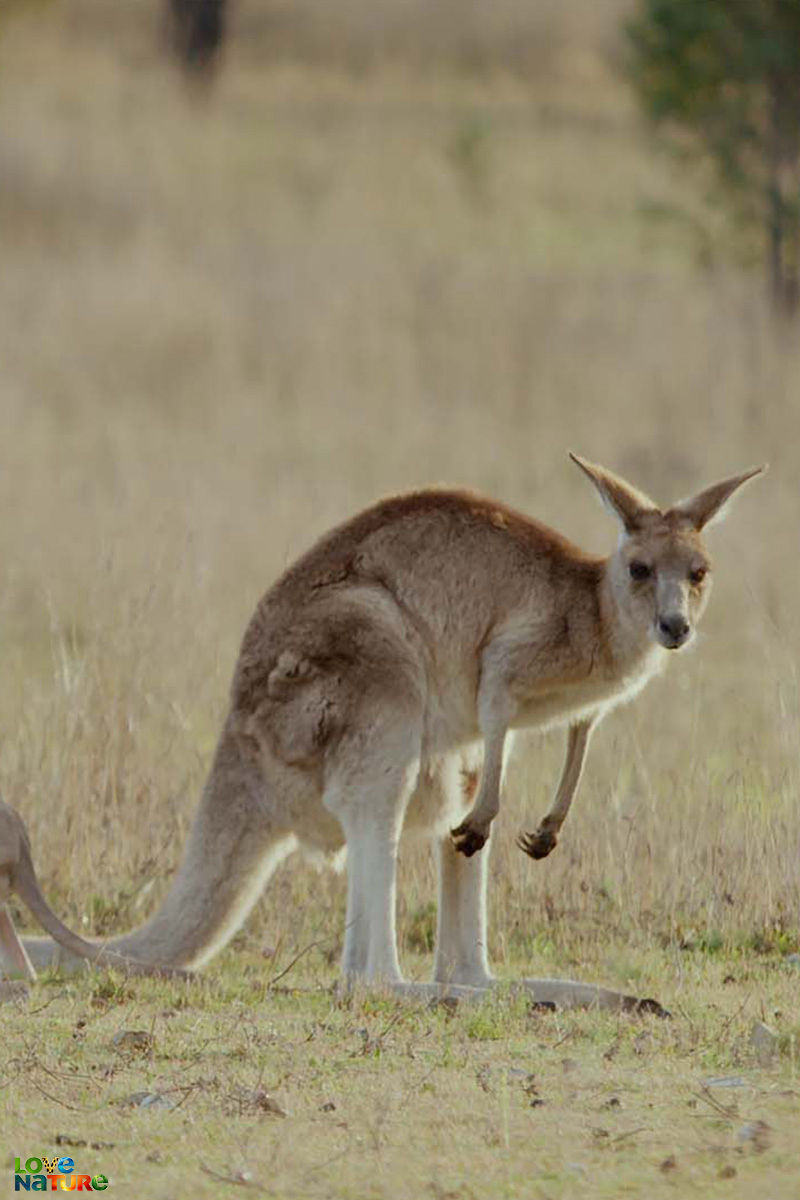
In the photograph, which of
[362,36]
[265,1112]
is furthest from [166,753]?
[362,36]

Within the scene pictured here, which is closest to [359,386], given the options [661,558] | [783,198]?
[783,198]

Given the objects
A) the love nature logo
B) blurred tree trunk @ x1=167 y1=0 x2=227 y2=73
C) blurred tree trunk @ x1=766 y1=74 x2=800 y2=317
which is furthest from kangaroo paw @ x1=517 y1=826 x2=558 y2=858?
blurred tree trunk @ x1=167 y1=0 x2=227 y2=73

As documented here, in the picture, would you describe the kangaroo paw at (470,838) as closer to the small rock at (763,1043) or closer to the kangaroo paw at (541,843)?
the kangaroo paw at (541,843)

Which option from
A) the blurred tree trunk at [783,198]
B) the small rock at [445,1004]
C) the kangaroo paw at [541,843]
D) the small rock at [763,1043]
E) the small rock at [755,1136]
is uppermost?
the blurred tree trunk at [783,198]

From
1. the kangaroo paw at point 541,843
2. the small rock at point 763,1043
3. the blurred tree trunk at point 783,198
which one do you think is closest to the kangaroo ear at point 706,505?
the kangaroo paw at point 541,843

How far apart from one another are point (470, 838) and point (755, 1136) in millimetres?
1552

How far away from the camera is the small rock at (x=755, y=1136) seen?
172 inches

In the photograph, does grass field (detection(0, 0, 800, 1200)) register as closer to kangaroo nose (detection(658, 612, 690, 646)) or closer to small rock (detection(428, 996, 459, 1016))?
small rock (detection(428, 996, 459, 1016))

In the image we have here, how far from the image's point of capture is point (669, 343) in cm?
1998

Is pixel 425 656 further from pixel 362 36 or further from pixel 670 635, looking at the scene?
pixel 362 36

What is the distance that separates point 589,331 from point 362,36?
20861mm

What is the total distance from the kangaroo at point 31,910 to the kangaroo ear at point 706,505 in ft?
5.74

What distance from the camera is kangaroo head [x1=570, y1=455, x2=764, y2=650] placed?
5.73 m

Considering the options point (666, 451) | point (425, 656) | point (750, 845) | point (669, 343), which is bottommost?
point (750, 845)
